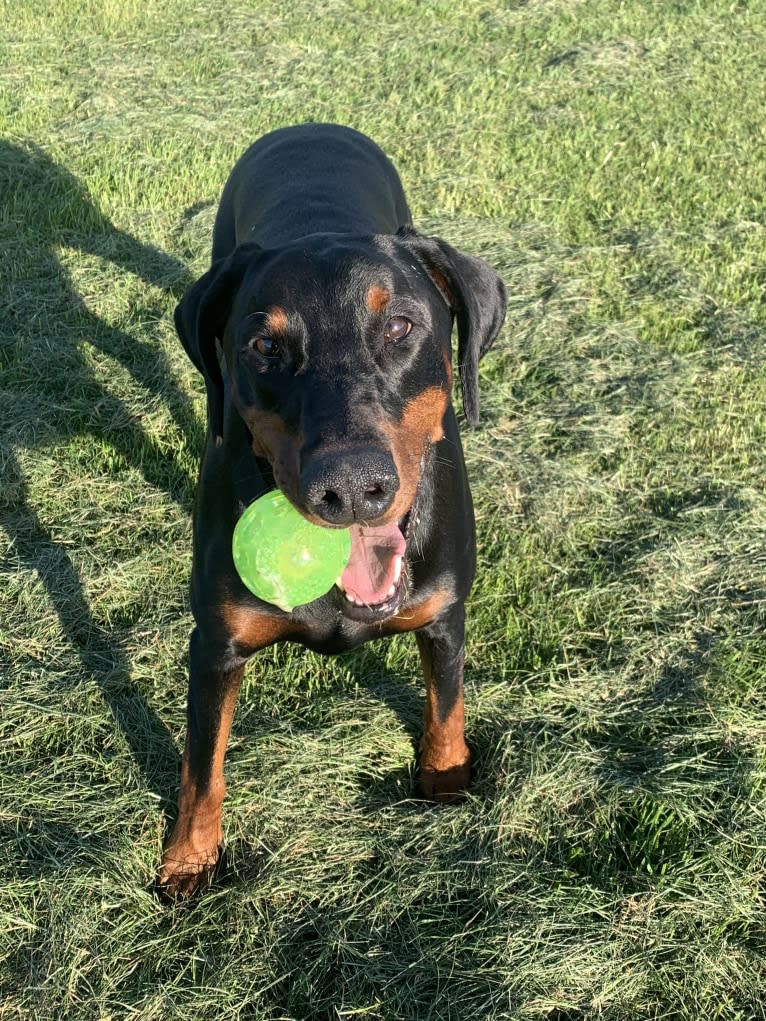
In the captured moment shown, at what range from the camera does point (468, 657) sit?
3930mm

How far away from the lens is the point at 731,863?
A: 3.05 meters

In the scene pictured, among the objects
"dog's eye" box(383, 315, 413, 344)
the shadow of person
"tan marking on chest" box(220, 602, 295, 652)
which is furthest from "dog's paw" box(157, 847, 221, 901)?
"dog's eye" box(383, 315, 413, 344)

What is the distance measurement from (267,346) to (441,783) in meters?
1.60

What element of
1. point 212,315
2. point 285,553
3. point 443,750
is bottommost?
point 443,750

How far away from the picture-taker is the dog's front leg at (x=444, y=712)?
125 inches

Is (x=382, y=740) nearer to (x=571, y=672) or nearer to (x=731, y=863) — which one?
(x=571, y=672)

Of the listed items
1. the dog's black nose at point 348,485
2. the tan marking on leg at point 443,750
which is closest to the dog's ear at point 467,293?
the dog's black nose at point 348,485

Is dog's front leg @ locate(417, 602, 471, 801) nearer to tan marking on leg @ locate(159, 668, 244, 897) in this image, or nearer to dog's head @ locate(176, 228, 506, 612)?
dog's head @ locate(176, 228, 506, 612)

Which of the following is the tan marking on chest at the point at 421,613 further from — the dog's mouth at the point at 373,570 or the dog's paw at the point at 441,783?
the dog's paw at the point at 441,783

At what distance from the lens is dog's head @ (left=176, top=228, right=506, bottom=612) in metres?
2.44

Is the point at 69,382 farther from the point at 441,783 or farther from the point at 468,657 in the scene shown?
the point at 441,783

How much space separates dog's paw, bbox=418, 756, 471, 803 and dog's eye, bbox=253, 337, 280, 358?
59.5 inches

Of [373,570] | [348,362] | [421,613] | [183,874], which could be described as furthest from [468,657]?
[348,362]

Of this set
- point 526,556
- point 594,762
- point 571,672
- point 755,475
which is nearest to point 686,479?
point 755,475
